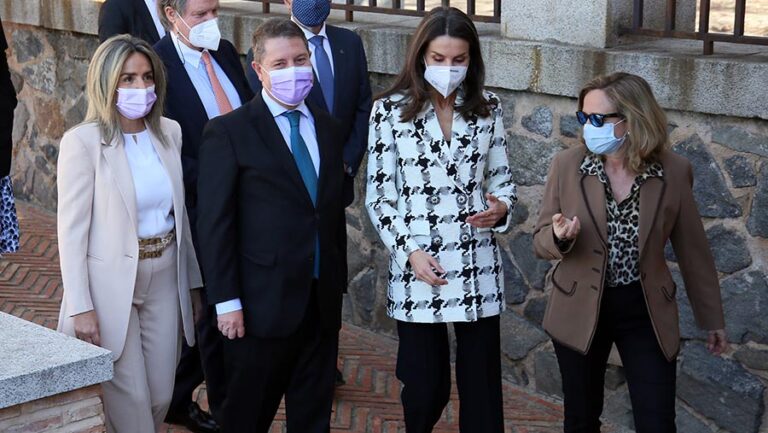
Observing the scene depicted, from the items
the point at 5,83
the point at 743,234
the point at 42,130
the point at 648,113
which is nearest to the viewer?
the point at 648,113

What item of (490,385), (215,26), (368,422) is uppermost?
(215,26)

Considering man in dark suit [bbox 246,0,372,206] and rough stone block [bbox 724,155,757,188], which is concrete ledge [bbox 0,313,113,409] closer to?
man in dark suit [bbox 246,0,372,206]

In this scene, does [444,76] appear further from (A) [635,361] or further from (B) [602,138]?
(A) [635,361]

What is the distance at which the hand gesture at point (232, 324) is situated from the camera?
4355 mm

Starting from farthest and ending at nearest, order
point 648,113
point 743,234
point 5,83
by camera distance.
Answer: point 5,83, point 743,234, point 648,113

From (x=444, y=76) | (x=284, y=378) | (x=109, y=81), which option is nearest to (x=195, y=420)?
(x=284, y=378)

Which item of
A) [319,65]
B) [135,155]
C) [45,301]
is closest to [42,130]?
[45,301]

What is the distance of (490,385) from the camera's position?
4.84 metres

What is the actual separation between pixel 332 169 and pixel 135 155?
710mm

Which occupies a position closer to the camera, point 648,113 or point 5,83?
point 648,113

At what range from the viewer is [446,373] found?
15.9ft

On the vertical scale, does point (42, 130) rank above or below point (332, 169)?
below

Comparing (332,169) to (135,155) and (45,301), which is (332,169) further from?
(45,301)

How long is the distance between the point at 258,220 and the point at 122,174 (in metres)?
0.51
